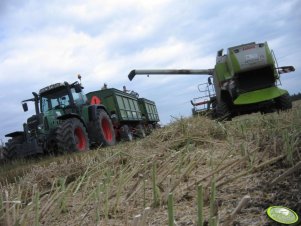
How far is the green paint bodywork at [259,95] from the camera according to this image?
423 inches

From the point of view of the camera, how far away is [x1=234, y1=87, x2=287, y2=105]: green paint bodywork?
35.2ft

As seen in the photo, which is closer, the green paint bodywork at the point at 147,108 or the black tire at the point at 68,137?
the black tire at the point at 68,137

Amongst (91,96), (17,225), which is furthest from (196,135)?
(91,96)

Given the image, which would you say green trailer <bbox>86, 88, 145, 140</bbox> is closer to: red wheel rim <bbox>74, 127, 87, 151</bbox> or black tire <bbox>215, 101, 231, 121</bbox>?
black tire <bbox>215, 101, 231, 121</bbox>

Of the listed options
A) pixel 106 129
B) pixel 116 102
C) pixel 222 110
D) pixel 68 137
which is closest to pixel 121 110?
pixel 116 102

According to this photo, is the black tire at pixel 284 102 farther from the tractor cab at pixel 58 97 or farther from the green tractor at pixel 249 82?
the tractor cab at pixel 58 97

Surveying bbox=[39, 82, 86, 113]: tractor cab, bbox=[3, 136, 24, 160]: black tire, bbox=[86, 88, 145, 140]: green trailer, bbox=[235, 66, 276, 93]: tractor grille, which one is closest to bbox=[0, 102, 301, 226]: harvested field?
bbox=[3, 136, 24, 160]: black tire

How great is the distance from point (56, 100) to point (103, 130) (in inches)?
64.7

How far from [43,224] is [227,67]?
10.2 m

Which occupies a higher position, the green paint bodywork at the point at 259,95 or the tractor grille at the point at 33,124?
the tractor grille at the point at 33,124

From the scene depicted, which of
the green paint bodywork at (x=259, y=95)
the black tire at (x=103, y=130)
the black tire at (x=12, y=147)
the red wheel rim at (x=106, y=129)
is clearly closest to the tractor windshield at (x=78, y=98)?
the black tire at (x=103, y=130)

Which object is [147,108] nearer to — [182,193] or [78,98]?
[78,98]

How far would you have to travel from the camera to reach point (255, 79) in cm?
1137

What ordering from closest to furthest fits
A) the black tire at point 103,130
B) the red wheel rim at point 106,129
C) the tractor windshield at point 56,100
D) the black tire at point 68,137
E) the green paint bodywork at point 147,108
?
the black tire at point 68,137 < the black tire at point 103,130 < the tractor windshield at point 56,100 < the red wheel rim at point 106,129 < the green paint bodywork at point 147,108
